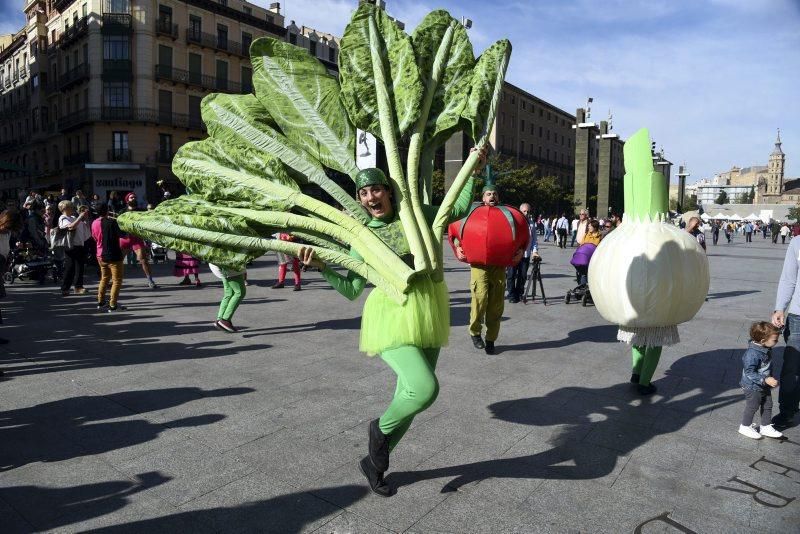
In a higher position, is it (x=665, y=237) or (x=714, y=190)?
(x=714, y=190)

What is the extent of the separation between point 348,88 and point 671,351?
547cm

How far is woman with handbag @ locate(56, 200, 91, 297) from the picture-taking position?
388 inches

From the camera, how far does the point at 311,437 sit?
3.97 meters

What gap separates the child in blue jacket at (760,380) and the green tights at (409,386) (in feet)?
8.78

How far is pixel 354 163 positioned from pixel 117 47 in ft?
124

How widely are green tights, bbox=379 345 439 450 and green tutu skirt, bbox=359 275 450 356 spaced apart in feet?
0.18

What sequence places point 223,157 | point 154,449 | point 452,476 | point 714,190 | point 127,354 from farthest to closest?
point 714,190 → point 127,354 → point 154,449 → point 452,476 → point 223,157

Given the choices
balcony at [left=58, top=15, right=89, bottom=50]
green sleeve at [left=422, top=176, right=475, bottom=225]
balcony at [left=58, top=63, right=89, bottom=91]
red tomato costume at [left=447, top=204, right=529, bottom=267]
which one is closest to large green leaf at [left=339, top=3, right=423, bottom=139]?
green sleeve at [left=422, top=176, right=475, bottom=225]

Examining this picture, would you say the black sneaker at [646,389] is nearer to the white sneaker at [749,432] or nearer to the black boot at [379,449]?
the white sneaker at [749,432]

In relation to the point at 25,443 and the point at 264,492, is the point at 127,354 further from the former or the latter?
the point at 264,492

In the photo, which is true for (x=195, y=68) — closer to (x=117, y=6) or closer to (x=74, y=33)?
(x=117, y=6)

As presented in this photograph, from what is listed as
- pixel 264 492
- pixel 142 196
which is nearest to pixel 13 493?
pixel 264 492

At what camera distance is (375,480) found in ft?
10.5

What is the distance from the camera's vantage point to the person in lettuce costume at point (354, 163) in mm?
2842
